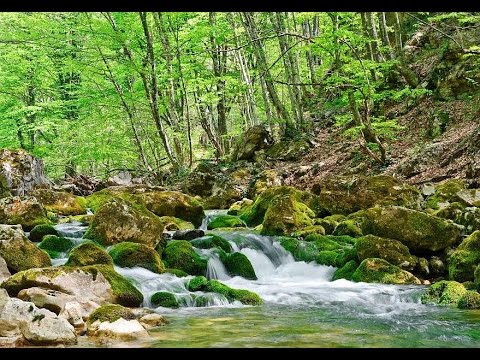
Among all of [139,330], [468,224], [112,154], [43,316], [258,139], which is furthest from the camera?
[258,139]

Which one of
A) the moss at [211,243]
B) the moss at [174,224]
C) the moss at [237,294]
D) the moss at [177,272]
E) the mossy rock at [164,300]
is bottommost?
the moss at [237,294]

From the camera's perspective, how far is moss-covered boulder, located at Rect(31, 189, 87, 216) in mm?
13201

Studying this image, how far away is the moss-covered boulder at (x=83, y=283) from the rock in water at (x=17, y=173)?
25.9ft

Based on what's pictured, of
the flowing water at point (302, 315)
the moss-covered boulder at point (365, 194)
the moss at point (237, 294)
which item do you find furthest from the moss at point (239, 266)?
the moss-covered boulder at point (365, 194)

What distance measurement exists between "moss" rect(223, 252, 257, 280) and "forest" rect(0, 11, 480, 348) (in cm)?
2

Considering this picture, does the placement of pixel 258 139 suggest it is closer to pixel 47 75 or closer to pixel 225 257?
pixel 47 75

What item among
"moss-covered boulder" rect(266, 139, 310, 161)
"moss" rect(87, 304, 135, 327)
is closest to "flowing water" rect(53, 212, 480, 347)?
"moss" rect(87, 304, 135, 327)

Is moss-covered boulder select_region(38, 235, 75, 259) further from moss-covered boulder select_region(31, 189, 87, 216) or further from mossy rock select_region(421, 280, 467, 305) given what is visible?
mossy rock select_region(421, 280, 467, 305)

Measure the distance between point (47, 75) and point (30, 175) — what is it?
940 cm

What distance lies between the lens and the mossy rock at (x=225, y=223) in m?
12.2

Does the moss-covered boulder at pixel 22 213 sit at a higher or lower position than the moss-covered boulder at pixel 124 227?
higher

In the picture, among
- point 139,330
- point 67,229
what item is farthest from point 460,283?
point 67,229

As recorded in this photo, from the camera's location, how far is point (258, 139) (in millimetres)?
20391

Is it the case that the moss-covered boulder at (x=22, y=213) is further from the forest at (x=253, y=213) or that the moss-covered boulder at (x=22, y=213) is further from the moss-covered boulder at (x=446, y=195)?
the moss-covered boulder at (x=446, y=195)
